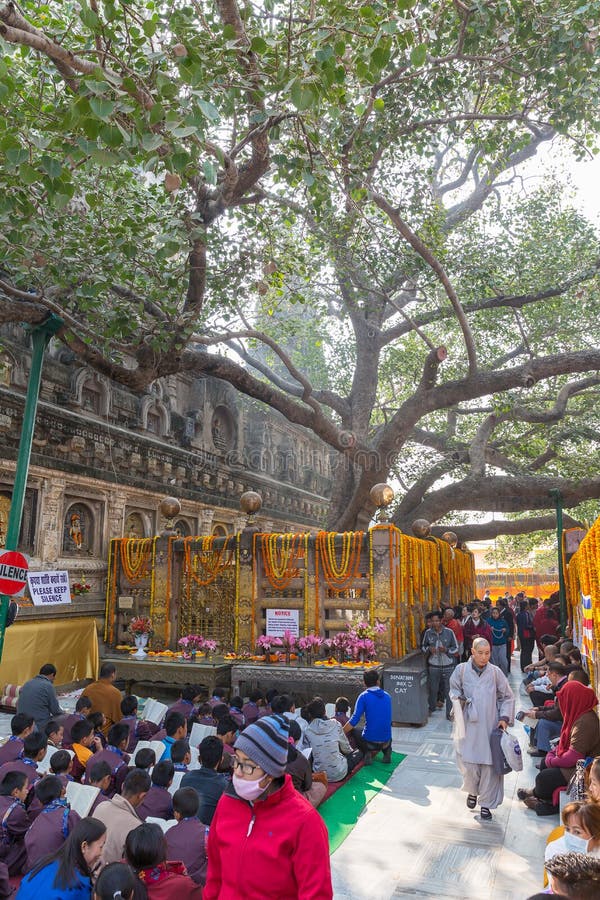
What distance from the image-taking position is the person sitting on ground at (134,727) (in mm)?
7242

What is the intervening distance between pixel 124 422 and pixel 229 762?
35.1 ft

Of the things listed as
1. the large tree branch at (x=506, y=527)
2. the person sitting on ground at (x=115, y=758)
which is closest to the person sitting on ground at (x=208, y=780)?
the person sitting on ground at (x=115, y=758)

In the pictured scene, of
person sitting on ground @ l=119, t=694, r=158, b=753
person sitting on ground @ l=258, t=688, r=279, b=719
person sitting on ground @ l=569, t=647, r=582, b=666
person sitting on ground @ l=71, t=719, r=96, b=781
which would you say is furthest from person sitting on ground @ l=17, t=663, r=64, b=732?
person sitting on ground @ l=569, t=647, r=582, b=666

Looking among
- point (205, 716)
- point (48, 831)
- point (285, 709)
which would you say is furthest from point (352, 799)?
point (48, 831)

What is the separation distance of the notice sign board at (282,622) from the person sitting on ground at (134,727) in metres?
5.05

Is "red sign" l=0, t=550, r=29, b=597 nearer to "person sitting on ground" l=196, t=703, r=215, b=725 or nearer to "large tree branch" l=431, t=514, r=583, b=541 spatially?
"person sitting on ground" l=196, t=703, r=215, b=725

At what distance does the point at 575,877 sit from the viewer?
98.6 inches

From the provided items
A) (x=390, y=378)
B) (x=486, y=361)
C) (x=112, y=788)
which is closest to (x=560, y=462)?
(x=486, y=361)

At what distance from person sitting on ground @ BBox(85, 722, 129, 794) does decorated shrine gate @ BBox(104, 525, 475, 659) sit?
6055mm

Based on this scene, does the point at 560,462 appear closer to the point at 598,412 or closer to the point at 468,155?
the point at 598,412

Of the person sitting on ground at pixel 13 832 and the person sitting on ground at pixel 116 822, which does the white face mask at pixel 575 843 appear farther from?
the person sitting on ground at pixel 13 832

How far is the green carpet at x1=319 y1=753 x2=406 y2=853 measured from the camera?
259 inches

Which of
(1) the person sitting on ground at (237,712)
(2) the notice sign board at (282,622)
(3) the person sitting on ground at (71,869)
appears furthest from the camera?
(2) the notice sign board at (282,622)

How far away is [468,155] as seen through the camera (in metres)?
18.1
